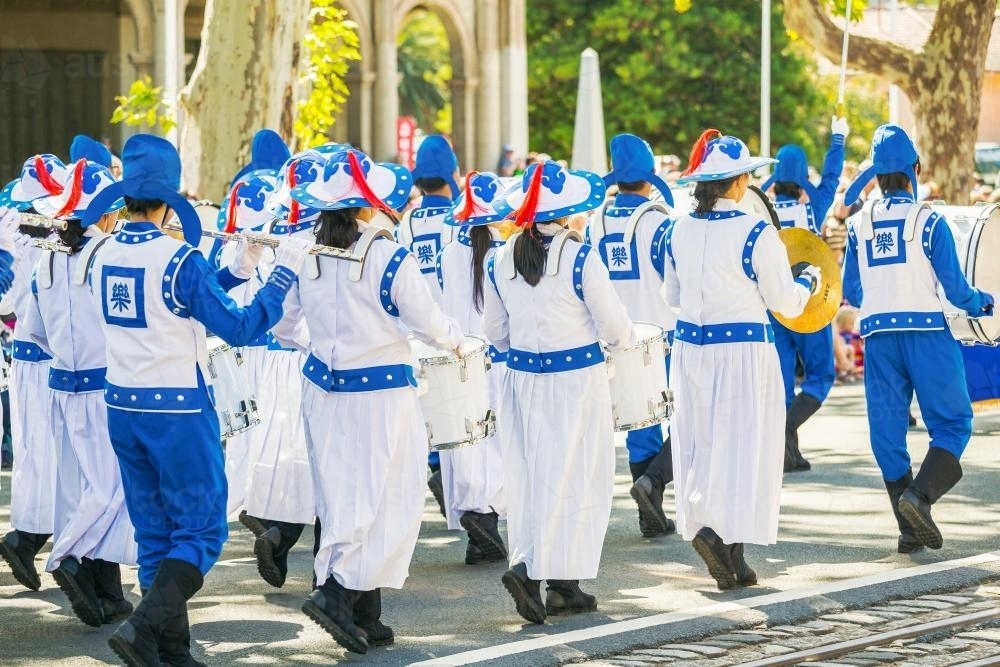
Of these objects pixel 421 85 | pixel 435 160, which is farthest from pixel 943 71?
pixel 421 85

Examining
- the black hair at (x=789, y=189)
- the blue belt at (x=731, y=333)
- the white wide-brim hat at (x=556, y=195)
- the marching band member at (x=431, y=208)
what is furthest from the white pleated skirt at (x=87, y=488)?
the black hair at (x=789, y=189)

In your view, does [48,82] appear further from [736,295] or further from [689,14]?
[736,295]

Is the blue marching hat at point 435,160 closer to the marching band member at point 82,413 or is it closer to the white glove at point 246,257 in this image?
the marching band member at point 82,413

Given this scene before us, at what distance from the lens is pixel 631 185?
10.7 metres

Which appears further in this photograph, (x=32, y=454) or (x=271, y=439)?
(x=271, y=439)

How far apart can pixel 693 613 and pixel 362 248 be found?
2.12 m

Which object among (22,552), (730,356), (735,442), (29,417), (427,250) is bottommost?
(22,552)

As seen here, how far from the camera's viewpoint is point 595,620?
774 centimetres

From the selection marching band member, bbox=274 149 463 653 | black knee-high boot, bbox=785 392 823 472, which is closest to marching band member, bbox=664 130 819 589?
marching band member, bbox=274 149 463 653

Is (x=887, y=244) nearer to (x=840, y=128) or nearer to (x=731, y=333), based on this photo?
(x=731, y=333)

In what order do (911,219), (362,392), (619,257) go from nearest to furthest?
1. (362,392)
2. (911,219)
3. (619,257)

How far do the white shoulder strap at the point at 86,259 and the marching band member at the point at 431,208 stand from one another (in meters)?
3.30

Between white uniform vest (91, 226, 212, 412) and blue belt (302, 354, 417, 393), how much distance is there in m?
0.58

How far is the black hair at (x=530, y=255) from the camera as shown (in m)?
7.68
